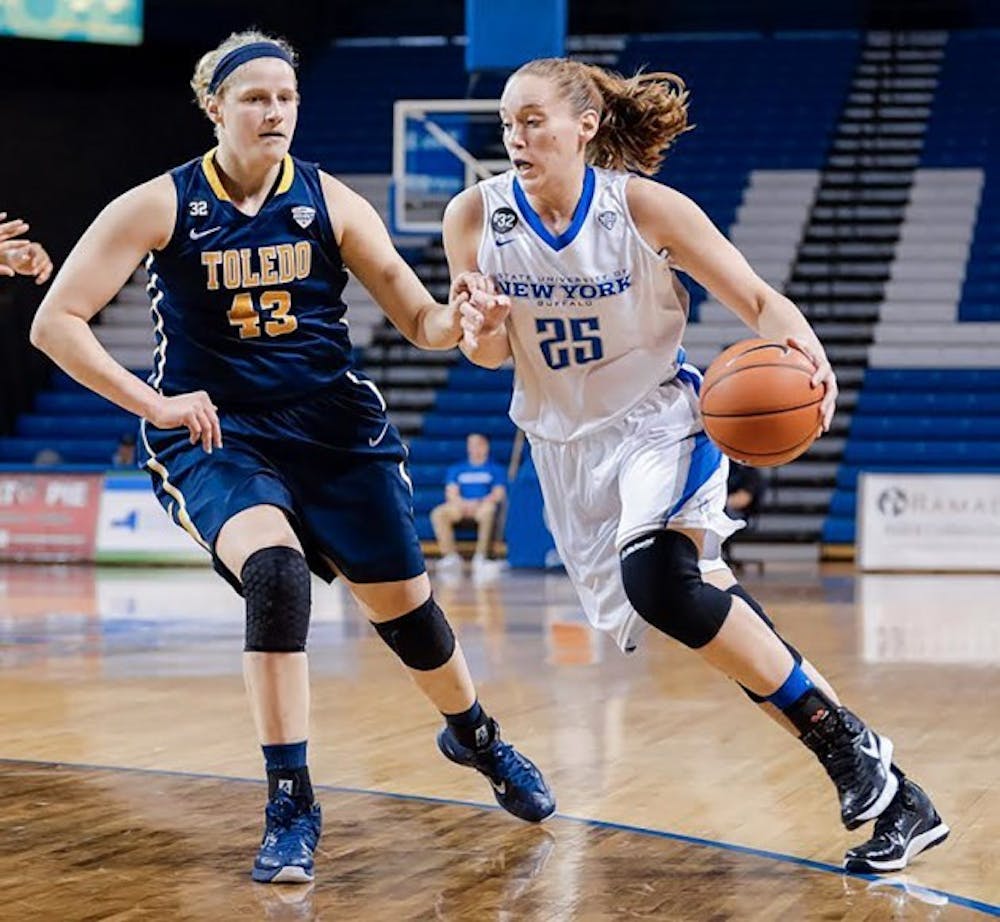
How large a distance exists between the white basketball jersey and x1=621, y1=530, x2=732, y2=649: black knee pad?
0.36 m

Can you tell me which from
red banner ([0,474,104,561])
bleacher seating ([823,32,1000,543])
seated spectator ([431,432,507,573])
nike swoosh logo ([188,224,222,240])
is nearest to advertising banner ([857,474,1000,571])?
bleacher seating ([823,32,1000,543])

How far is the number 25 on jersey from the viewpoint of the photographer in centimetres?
402

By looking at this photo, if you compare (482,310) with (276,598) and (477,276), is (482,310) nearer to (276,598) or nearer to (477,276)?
(477,276)

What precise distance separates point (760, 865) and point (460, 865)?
A: 58 cm

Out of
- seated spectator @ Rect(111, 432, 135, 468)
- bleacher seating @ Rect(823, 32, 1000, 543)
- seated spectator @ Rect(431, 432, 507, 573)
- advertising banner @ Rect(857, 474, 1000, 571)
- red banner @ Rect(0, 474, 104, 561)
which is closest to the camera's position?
advertising banner @ Rect(857, 474, 1000, 571)

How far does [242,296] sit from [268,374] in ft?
0.54

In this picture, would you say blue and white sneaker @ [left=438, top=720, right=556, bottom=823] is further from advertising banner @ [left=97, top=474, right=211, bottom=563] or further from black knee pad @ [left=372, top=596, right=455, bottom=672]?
advertising banner @ [left=97, top=474, right=211, bottom=563]

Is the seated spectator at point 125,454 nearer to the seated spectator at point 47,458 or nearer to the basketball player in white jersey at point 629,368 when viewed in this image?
the seated spectator at point 47,458

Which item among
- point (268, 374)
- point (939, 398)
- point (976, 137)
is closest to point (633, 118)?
point (268, 374)

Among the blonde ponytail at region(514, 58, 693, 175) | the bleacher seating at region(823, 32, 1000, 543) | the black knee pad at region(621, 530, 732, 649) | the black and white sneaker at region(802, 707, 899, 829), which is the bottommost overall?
the bleacher seating at region(823, 32, 1000, 543)

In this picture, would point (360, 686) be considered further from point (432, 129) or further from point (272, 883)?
point (432, 129)

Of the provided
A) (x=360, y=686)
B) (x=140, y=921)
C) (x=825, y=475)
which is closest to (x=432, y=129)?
(x=825, y=475)

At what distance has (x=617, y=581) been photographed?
4105 mm

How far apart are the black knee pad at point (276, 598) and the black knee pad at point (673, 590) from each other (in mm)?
659
